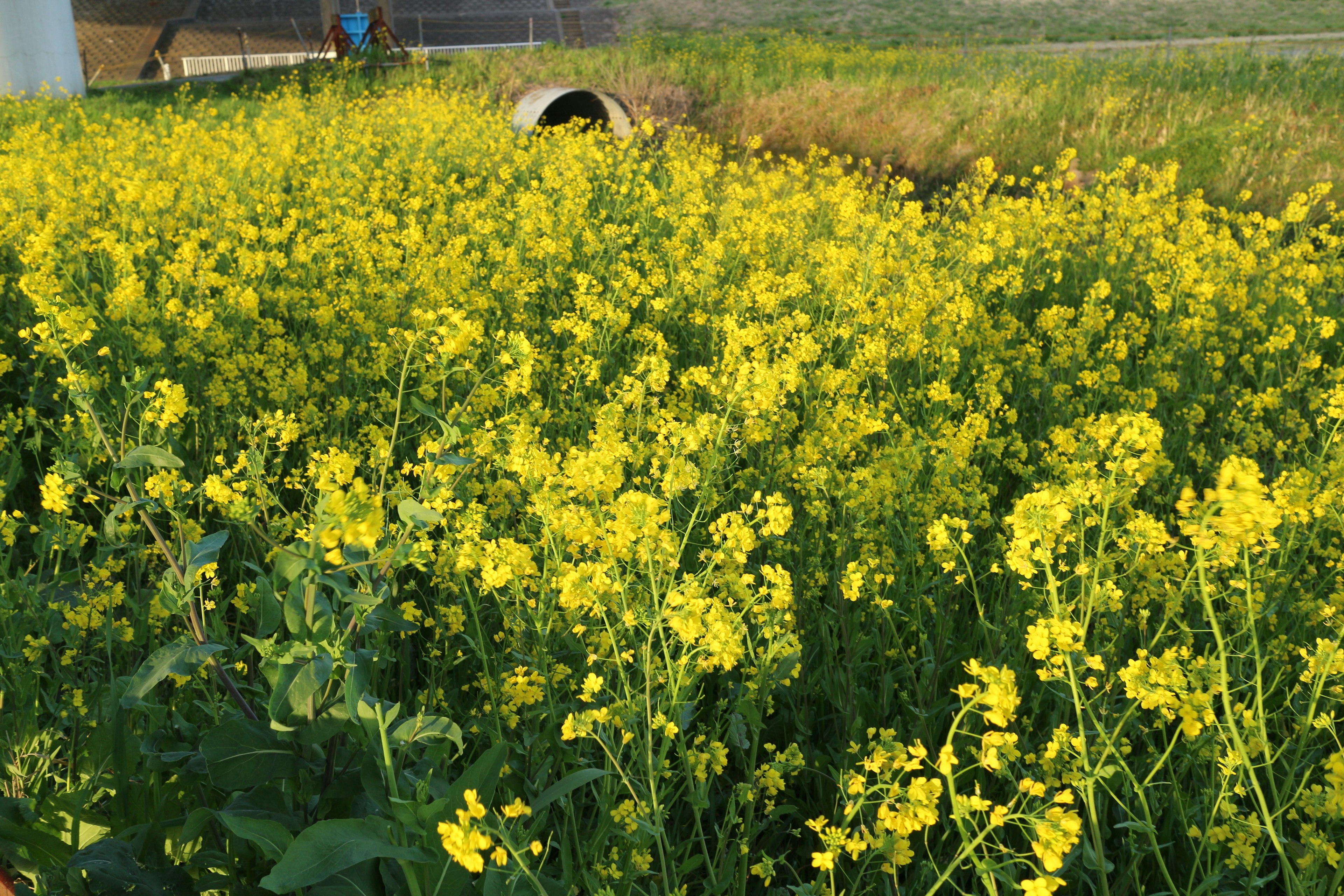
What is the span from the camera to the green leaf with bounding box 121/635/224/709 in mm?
1364

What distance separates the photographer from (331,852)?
1.16m

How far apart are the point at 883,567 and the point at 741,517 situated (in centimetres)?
70

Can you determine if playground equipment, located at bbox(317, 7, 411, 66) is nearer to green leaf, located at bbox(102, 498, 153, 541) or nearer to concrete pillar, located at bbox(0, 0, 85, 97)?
concrete pillar, located at bbox(0, 0, 85, 97)

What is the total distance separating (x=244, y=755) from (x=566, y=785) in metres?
0.52

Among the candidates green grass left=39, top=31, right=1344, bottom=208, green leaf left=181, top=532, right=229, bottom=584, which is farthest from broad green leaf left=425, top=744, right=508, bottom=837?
green grass left=39, top=31, right=1344, bottom=208

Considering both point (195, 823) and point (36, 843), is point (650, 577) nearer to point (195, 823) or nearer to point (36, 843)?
point (195, 823)

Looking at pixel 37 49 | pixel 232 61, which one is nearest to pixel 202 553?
pixel 37 49

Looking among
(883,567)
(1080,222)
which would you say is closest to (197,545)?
(883,567)

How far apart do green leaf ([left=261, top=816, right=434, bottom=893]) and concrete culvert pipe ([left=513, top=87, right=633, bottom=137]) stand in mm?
8224

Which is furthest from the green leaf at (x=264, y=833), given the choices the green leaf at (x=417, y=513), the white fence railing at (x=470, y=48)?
the white fence railing at (x=470, y=48)

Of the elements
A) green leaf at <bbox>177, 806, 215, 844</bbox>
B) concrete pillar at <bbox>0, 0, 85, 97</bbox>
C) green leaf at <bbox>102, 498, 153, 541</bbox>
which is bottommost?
green leaf at <bbox>177, 806, 215, 844</bbox>

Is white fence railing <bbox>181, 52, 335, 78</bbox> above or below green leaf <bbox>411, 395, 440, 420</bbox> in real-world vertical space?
above

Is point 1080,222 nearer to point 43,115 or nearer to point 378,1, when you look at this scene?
point 43,115

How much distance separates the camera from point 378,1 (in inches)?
1157
